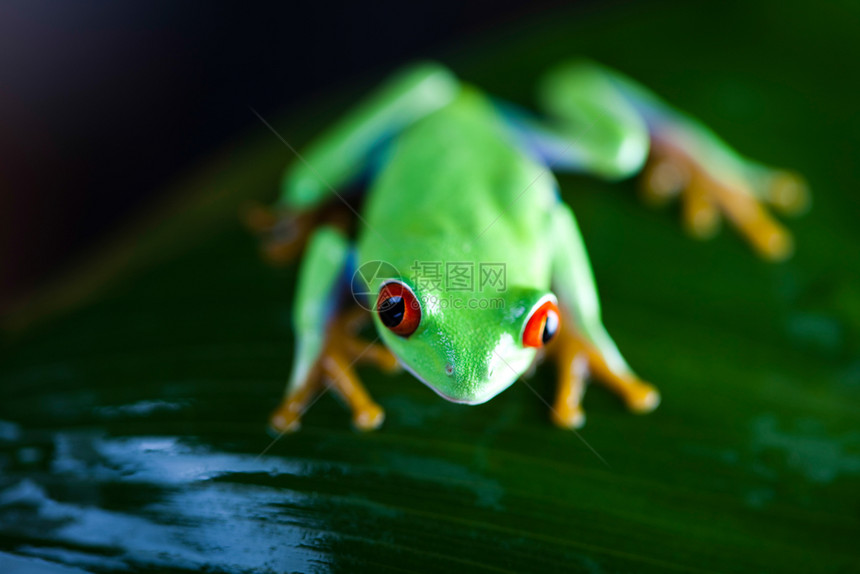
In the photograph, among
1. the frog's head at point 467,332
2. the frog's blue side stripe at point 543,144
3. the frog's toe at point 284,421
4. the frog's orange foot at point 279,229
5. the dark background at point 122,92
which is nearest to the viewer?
the frog's head at point 467,332

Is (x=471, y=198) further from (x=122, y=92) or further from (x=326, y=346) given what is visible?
(x=122, y=92)

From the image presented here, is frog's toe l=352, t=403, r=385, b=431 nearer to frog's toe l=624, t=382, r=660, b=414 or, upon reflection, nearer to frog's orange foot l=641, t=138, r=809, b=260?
frog's toe l=624, t=382, r=660, b=414

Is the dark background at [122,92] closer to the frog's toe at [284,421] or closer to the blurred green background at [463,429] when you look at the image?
the blurred green background at [463,429]

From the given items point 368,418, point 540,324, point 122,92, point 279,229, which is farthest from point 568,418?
point 122,92

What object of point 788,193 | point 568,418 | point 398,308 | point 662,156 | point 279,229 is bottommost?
point 568,418

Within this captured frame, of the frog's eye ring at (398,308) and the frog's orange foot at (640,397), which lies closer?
the frog's eye ring at (398,308)

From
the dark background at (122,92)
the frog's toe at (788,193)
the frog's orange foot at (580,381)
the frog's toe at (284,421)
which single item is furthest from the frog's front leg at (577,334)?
the dark background at (122,92)

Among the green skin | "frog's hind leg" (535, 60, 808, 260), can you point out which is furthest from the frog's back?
"frog's hind leg" (535, 60, 808, 260)
